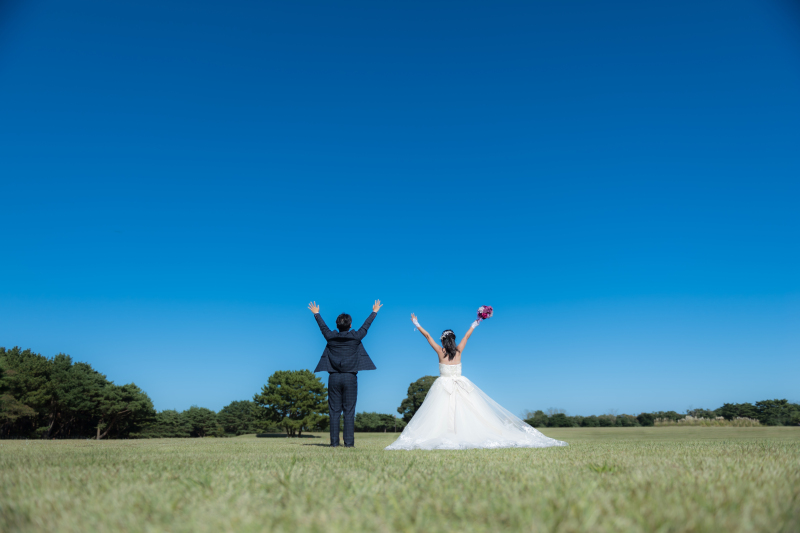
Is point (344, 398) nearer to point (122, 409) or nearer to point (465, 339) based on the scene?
point (465, 339)

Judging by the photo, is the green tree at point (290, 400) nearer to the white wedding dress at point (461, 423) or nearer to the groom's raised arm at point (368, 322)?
the white wedding dress at point (461, 423)

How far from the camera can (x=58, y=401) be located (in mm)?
26953

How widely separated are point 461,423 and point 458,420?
108 mm

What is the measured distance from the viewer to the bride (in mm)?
9727

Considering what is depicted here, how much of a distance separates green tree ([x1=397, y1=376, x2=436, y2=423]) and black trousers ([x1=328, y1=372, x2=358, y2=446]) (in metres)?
38.2

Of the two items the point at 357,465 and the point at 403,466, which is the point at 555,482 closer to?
the point at 403,466

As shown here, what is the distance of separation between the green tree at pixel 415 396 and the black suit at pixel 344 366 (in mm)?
38294

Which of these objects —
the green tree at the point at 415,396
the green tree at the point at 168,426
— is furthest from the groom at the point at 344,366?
the green tree at the point at 415,396

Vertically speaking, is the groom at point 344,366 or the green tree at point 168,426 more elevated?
the groom at point 344,366

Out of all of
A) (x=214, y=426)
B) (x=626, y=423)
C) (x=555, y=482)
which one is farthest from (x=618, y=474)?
(x=214, y=426)

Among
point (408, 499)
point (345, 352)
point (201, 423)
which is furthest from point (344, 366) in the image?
point (201, 423)

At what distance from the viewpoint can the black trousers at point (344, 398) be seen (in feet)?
32.6

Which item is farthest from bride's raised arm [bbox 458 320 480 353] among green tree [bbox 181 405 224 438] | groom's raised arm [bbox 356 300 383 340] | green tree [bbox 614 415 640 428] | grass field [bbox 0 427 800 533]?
green tree [bbox 181 405 224 438]

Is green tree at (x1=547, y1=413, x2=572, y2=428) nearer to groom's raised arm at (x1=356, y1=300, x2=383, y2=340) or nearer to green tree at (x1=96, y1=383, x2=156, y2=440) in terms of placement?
groom's raised arm at (x1=356, y1=300, x2=383, y2=340)
